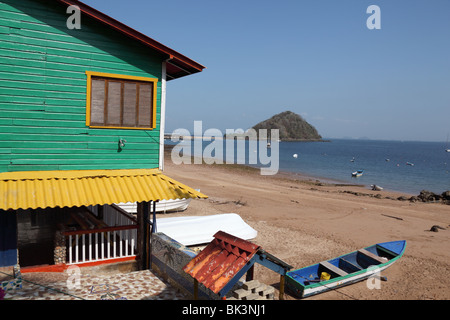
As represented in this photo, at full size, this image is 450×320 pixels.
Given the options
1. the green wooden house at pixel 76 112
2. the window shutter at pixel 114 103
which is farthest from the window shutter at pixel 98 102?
the window shutter at pixel 114 103

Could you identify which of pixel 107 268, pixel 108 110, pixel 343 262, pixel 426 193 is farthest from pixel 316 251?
pixel 426 193

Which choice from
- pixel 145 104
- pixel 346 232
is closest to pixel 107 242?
pixel 145 104

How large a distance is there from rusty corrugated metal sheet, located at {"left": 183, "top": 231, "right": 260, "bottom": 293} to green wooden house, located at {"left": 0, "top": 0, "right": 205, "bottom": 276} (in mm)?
2756

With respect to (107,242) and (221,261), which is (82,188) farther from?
(221,261)

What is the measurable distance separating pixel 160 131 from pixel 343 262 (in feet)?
28.7

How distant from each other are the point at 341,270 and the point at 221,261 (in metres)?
7.69

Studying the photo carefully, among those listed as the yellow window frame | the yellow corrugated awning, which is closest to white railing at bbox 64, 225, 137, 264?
the yellow corrugated awning

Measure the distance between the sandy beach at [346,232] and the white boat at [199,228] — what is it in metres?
1.33

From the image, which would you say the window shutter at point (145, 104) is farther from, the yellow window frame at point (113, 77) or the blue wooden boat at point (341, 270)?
the blue wooden boat at point (341, 270)

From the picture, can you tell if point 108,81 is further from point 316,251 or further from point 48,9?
point 316,251

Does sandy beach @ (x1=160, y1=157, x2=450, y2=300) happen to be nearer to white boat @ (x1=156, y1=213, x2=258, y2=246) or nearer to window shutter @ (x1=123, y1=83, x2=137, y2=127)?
white boat @ (x1=156, y1=213, x2=258, y2=246)


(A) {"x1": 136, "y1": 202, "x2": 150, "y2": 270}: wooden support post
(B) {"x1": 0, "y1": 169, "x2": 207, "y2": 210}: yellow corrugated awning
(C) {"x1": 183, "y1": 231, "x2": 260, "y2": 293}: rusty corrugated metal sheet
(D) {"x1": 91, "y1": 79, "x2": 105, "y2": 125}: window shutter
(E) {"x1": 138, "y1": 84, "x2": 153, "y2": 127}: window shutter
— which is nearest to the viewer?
(C) {"x1": 183, "y1": 231, "x2": 260, "y2": 293}: rusty corrugated metal sheet

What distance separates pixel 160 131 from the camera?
10023mm

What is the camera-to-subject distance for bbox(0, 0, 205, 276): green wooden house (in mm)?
8258
